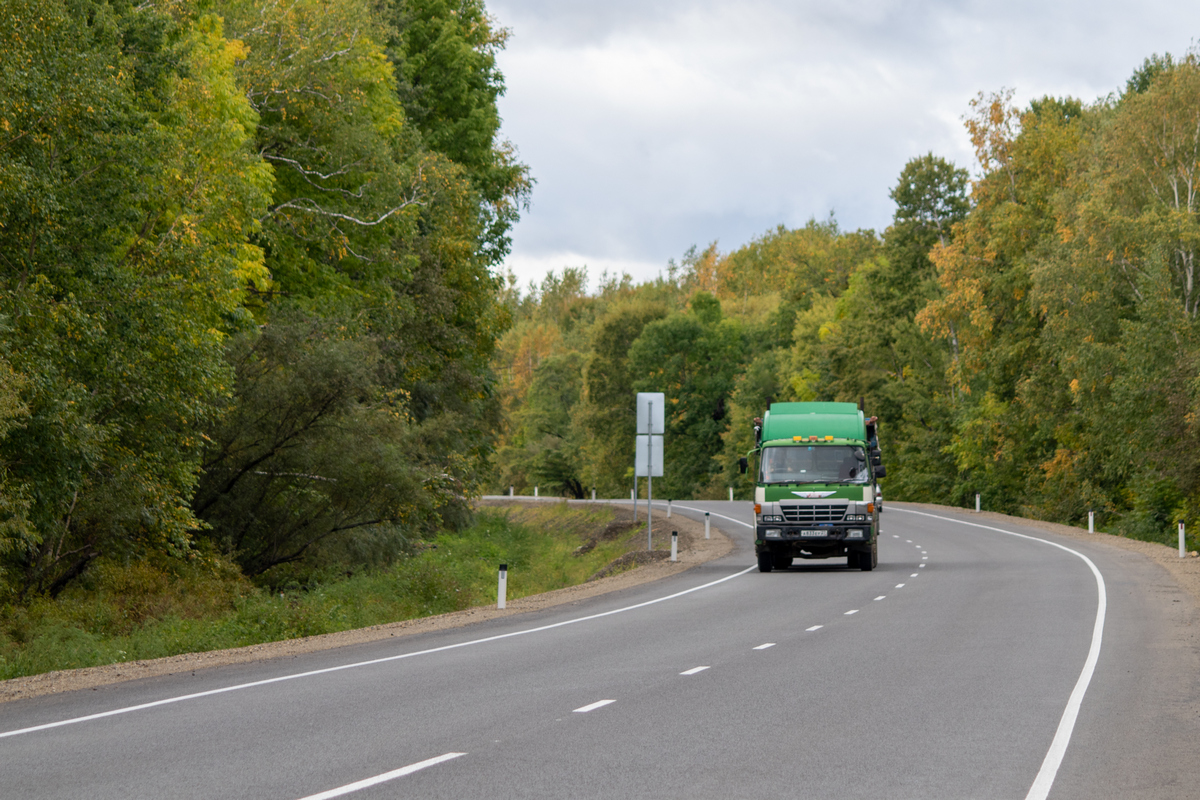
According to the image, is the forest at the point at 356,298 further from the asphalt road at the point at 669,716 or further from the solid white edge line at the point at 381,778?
the solid white edge line at the point at 381,778

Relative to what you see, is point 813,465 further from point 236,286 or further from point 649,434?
point 236,286

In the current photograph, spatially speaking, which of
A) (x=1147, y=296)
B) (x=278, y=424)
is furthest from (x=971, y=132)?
(x=278, y=424)

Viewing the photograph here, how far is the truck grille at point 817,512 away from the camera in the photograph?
998 inches

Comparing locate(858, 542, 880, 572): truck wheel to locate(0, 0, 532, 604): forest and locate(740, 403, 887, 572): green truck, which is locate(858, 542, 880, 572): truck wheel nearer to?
locate(740, 403, 887, 572): green truck

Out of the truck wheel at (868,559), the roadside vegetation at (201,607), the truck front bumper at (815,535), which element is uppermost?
the truck front bumper at (815,535)

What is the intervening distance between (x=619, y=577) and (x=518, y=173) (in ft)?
71.4

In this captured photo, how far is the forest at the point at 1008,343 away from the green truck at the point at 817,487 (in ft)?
44.3

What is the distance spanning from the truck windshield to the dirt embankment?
3.31 meters

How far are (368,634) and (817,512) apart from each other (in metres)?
11.5

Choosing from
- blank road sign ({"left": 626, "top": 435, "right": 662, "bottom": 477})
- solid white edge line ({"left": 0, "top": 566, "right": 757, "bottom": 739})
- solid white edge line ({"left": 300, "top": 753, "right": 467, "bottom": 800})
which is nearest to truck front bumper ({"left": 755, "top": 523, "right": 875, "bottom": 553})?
solid white edge line ({"left": 0, "top": 566, "right": 757, "bottom": 739})

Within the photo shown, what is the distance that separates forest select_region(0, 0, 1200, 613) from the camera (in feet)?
55.7

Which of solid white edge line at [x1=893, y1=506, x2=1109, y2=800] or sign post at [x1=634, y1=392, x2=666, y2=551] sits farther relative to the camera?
sign post at [x1=634, y1=392, x2=666, y2=551]

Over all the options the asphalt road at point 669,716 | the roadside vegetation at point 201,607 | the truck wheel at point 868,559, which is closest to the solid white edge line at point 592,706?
the asphalt road at point 669,716

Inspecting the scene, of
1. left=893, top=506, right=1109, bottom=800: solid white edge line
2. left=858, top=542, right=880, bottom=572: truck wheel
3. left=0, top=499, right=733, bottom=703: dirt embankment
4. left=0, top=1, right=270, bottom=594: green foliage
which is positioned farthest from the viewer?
left=858, top=542, right=880, bottom=572: truck wheel
